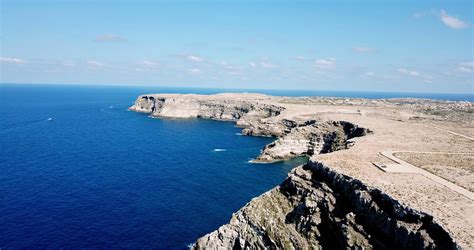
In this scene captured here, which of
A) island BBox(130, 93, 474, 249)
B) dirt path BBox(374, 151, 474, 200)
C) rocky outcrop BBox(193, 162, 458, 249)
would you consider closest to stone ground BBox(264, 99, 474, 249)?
island BBox(130, 93, 474, 249)

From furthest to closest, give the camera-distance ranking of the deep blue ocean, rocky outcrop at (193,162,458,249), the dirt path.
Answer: the deep blue ocean → the dirt path → rocky outcrop at (193,162,458,249)

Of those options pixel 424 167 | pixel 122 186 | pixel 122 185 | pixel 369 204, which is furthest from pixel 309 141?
pixel 369 204

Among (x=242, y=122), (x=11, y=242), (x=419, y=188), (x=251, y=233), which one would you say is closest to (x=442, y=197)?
(x=419, y=188)

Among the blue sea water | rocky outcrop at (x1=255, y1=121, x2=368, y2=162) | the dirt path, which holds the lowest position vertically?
the blue sea water

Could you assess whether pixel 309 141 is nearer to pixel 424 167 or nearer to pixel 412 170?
pixel 424 167

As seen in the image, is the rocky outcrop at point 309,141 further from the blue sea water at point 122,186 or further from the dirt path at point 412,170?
the dirt path at point 412,170

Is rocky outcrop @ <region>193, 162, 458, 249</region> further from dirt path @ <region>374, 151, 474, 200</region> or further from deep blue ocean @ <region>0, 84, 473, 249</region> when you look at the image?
deep blue ocean @ <region>0, 84, 473, 249</region>
